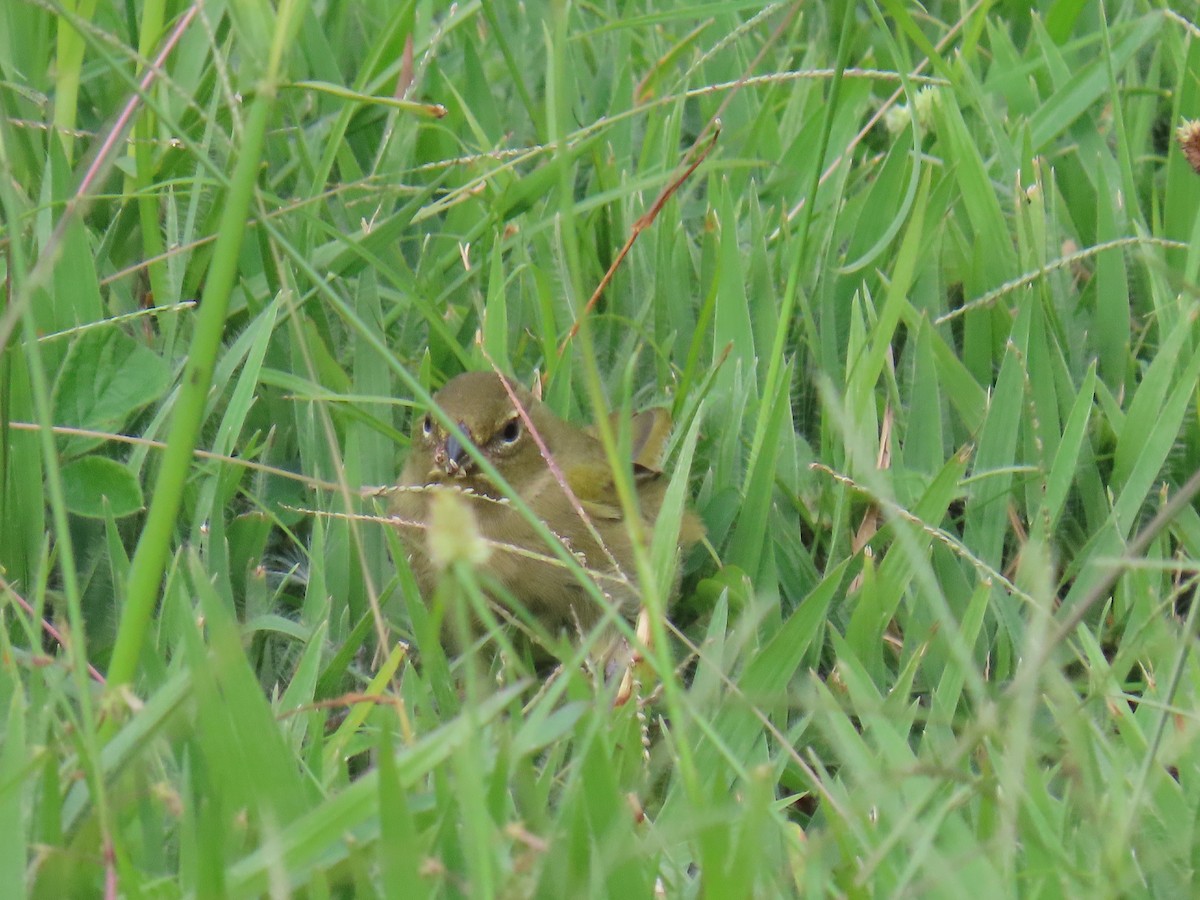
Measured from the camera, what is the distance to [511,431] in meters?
4.09

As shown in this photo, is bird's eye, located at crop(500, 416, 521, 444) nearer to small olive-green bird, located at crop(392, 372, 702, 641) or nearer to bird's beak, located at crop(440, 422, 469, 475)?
small olive-green bird, located at crop(392, 372, 702, 641)

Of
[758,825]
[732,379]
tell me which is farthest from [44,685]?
[732,379]

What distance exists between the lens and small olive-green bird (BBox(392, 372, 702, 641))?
3.84 meters

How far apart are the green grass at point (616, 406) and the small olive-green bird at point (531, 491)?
4.8 inches

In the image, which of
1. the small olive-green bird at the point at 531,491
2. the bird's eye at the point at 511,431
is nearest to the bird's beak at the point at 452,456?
the small olive-green bird at the point at 531,491

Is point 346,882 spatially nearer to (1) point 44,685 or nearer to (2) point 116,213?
(1) point 44,685

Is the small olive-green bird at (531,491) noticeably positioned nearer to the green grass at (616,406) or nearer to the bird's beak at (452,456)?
the bird's beak at (452,456)

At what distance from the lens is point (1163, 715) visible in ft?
7.07

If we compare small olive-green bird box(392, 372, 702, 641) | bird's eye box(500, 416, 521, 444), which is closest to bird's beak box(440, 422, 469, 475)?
small olive-green bird box(392, 372, 702, 641)

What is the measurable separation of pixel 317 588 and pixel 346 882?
120cm

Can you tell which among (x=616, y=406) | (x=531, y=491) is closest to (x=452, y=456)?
(x=531, y=491)

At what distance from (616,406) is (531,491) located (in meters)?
0.35

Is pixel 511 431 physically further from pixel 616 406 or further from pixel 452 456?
pixel 616 406

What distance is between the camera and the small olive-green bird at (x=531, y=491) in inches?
151
